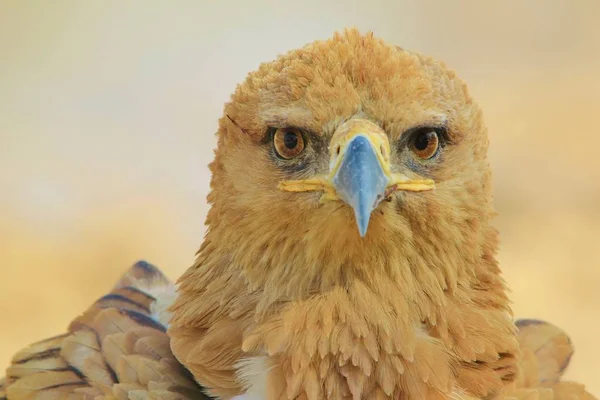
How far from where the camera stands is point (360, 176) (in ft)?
6.34

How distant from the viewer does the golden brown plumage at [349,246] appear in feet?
6.95

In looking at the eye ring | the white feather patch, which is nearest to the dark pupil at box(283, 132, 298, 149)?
the eye ring

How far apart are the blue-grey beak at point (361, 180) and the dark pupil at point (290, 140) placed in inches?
7.9

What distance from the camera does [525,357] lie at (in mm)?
2801

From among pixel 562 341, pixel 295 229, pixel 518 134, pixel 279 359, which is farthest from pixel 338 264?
pixel 518 134

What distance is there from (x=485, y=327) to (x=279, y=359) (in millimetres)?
574

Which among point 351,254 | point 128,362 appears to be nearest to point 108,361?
point 128,362

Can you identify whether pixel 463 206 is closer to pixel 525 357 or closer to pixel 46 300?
pixel 525 357

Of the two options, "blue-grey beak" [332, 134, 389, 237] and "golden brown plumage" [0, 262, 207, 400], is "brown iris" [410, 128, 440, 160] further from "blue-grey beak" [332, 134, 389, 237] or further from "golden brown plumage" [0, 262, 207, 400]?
"golden brown plumage" [0, 262, 207, 400]

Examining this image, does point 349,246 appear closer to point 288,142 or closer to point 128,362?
point 288,142

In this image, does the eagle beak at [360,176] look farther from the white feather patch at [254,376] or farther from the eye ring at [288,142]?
the white feather patch at [254,376]

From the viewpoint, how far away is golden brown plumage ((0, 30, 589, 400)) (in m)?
2.12

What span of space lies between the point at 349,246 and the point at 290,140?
1.04 feet

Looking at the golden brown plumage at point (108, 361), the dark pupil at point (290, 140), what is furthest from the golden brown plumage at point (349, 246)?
the golden brown plumage at point (108, 361)
